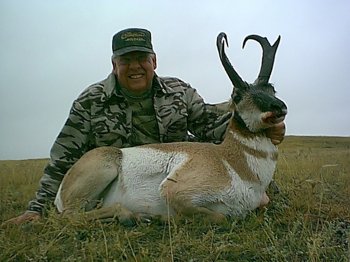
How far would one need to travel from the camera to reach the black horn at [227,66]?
193 inches

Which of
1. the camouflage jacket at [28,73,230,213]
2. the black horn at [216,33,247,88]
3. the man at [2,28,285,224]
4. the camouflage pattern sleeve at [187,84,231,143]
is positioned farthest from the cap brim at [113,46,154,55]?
the black horn at [216,33,247,88]

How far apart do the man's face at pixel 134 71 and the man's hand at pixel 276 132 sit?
1934mm

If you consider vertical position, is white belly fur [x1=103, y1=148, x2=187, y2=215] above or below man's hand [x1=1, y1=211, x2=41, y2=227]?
above

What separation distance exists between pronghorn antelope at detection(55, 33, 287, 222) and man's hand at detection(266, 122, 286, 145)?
0.05 metres

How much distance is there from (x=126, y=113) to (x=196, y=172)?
5.89 feet

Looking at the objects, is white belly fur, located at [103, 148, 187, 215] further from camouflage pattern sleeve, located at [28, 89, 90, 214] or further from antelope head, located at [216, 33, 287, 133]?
camouflage pattern sleeve, located at [28, 89, 90, 214]

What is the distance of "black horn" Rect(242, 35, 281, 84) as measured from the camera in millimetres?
4969

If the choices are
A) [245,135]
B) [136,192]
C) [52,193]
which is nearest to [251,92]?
[245,135]

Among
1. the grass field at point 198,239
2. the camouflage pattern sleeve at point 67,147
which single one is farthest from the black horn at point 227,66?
the camouflage pattern sleeve at point 67,147

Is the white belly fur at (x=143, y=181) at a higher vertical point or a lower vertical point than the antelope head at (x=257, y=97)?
lower

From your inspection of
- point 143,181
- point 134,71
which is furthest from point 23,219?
point 134,71

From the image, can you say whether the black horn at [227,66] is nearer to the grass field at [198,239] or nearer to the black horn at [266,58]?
the black horn at [266,58]

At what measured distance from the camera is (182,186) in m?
4.67

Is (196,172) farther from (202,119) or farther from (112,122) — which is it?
(202,119)
